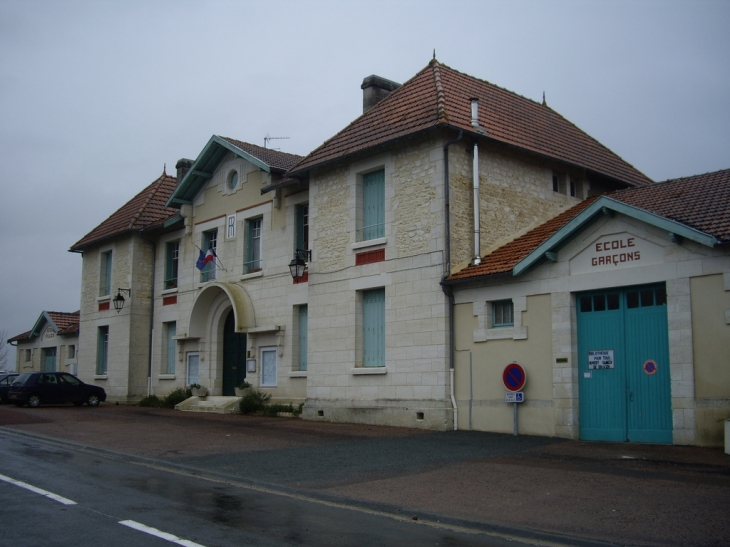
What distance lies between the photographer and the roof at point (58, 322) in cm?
3638

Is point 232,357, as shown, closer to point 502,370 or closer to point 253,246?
point 253,246

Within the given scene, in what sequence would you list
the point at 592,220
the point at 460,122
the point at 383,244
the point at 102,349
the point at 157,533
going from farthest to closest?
the point at 102,349 → the point at 383,244 → the point at 460,122 → the point at 592,220 → the point at 157,533

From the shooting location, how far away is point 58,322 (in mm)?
37688

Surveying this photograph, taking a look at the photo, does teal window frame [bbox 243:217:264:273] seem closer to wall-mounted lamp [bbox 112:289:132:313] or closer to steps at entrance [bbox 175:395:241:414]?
steps at entrance [bbox 175:395:241:414]

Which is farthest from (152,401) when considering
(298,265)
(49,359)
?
(49,359)

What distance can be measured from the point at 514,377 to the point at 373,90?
1077cm

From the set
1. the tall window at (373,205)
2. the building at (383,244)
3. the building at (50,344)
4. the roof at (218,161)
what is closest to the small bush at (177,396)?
the building at (383,244)

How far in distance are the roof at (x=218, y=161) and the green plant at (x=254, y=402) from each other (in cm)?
670

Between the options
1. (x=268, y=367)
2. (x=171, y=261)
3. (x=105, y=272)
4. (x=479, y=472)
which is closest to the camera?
(x=479, y=472)

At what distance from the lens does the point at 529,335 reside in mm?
15719

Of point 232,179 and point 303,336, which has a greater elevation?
point 232,179

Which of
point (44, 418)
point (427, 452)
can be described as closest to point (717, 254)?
point (427, 452)

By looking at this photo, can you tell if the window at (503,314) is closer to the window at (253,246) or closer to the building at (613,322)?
the building at (613,322)

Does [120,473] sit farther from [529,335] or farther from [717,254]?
[717,254]
